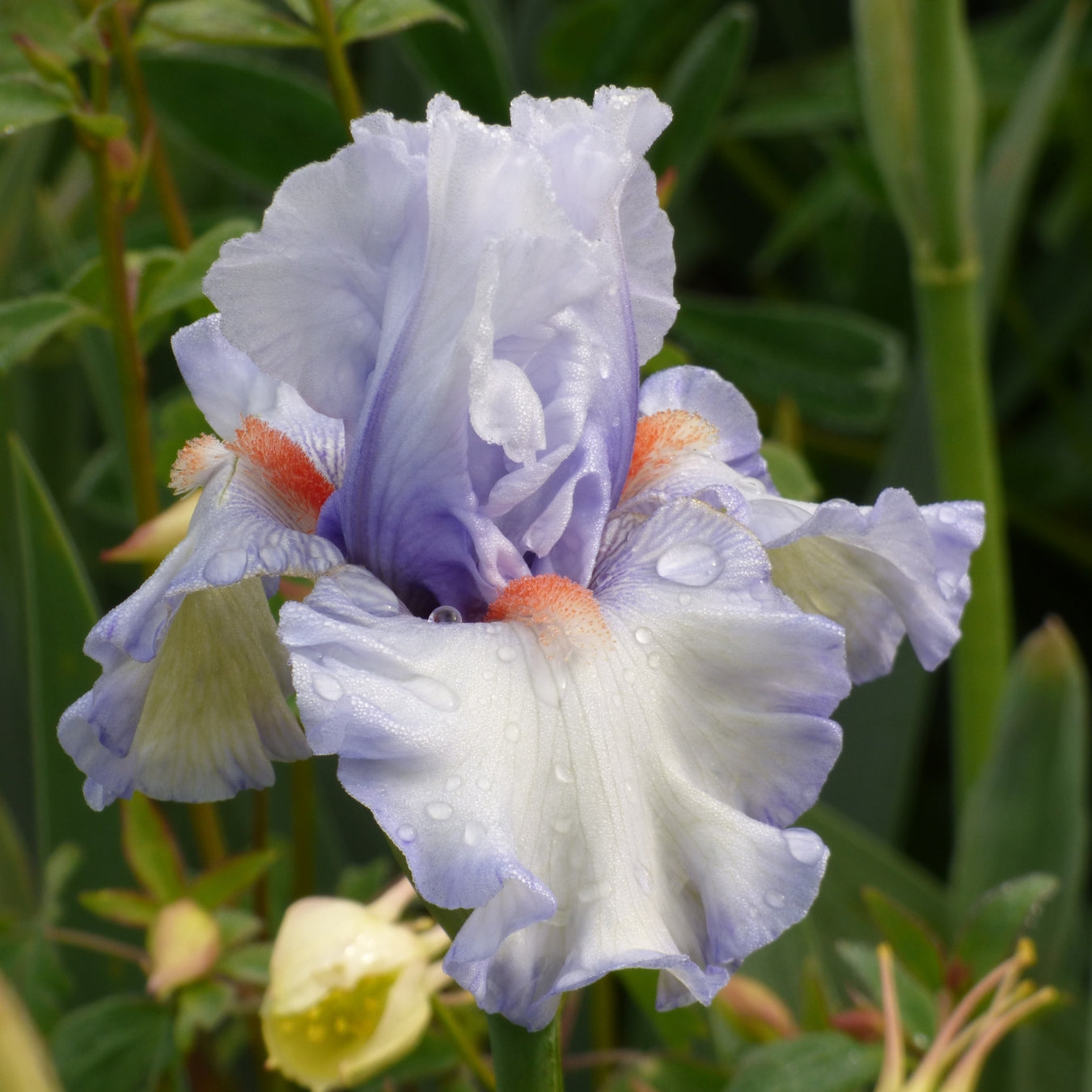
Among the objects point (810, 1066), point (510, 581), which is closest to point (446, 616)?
point (510, 581)

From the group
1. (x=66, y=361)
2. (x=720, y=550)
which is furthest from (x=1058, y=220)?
(x=720, y=550)

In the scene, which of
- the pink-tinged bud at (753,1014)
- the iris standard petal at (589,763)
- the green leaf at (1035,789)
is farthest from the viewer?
the green leaf at (1035,789)

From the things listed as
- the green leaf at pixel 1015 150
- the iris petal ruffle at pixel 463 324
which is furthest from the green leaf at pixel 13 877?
the green leaf at pixel 1015 150

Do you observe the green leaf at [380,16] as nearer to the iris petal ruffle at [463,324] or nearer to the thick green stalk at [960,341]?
the iris petal ruffle at [463,324]

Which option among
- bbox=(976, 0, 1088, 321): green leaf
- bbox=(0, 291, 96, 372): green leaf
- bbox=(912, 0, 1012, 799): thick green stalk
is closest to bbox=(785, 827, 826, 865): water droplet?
bbox=(0, 291, 96, 372): green leaf

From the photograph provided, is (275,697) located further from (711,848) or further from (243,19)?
(243,19)

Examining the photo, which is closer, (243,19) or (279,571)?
(279,571)

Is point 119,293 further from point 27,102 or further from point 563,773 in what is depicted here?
point 563,773
